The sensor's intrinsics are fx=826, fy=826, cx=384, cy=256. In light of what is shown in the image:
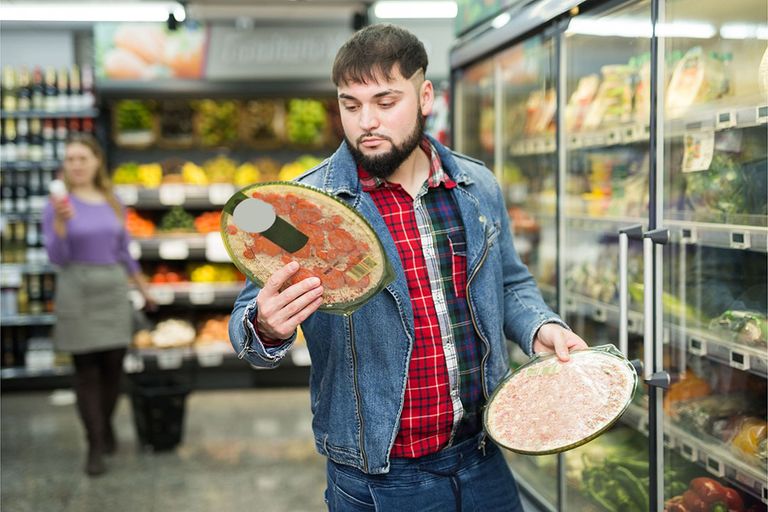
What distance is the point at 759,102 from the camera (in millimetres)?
2469

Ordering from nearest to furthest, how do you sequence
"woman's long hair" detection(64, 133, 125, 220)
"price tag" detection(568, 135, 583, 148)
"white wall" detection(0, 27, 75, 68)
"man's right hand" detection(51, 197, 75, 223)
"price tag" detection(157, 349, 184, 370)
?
"price tag" detection(568, 135, 583, 148) < "man's right hand" detection(51, 197, 75, 223) < "woman's long hair" detection(64, 133, 125, 220) < "price tag" detection(157, 349, 184, 370) < "white wall" detection(0, 27, 75, 68)

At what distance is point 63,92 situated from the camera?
696 cm

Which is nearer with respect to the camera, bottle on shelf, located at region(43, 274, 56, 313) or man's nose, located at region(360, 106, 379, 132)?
man's nose, located at region(360, 106, 379, 132)

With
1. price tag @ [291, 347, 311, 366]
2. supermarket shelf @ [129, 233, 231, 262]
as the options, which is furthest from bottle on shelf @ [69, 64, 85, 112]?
price tag @ [291, 347, 311, 366]

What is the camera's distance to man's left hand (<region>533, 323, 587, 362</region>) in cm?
189

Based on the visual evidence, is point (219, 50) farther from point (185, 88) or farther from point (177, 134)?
point (177, 134)

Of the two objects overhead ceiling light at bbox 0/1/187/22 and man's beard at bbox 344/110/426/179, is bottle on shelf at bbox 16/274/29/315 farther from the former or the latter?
man's beard at bbox 344/110/426/179

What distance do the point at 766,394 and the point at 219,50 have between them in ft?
17.1

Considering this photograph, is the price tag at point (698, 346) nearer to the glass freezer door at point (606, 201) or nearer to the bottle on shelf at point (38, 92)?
the glass freezer door at point (606, 201)

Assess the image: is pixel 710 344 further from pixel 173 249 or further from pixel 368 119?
pixel 173 249

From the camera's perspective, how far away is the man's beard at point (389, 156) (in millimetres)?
1892

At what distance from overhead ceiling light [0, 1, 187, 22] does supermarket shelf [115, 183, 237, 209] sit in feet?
4.71

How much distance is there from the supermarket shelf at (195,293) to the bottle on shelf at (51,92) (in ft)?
5.76

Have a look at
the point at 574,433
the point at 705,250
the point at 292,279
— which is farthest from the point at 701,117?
the point at 292,279
